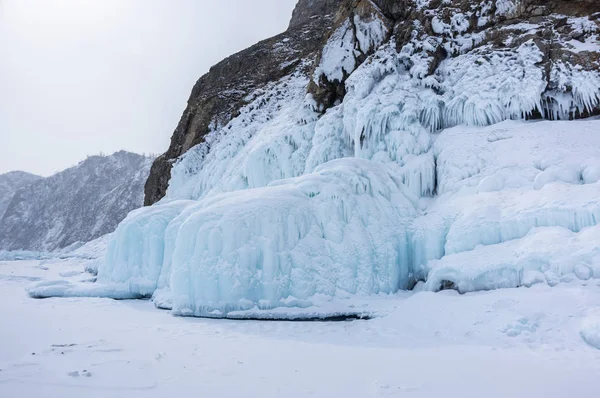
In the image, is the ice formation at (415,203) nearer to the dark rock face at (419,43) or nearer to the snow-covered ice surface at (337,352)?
the dark rock face at (419,43)

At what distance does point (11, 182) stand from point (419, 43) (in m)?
152

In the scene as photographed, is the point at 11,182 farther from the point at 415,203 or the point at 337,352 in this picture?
the point at 337,352

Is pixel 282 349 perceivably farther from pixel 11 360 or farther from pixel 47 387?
pixel 11 360

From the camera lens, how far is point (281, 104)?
2439 cm

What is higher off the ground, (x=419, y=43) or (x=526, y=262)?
(x=419, y=43)

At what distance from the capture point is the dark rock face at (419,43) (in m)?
12.2

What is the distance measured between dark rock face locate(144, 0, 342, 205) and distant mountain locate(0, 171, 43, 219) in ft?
363

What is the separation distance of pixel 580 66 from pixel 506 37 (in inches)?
119

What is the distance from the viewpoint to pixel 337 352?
598cm

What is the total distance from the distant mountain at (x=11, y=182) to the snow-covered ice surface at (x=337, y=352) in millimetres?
134243

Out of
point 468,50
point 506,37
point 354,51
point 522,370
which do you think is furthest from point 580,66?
point 522,370

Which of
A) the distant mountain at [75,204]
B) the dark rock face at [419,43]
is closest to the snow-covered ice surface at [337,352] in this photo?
the dark rock face at [419,43]

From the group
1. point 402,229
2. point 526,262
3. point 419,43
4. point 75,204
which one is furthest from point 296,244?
point 75,204

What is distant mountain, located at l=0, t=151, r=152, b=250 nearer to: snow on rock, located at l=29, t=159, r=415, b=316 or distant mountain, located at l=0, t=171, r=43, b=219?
distant mountain, located at l=0, t=171, r=43, b=219
